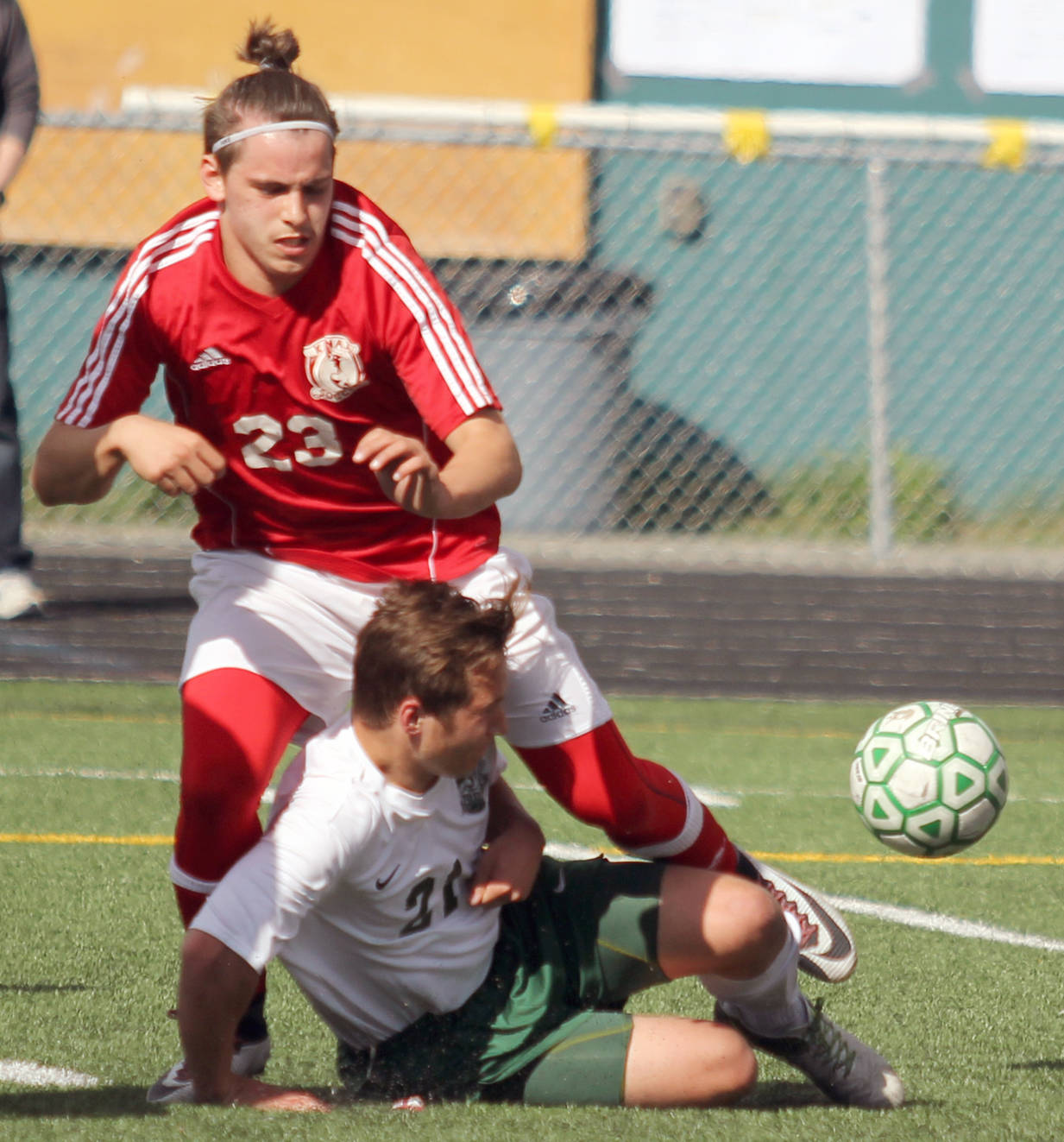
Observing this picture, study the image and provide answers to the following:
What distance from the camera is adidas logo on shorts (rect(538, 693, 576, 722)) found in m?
3.28

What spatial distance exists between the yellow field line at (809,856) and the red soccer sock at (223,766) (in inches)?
73.3

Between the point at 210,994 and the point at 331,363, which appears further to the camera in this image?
the point at 331,363

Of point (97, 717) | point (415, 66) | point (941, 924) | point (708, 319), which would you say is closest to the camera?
point (941, 924)

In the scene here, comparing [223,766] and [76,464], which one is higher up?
[76,464]

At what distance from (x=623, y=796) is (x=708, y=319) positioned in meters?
7.08

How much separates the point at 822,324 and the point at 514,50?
145 inches

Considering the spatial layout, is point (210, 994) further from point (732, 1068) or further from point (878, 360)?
point (878, 360)

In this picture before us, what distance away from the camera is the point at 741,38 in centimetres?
1266

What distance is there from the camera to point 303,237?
122 inches

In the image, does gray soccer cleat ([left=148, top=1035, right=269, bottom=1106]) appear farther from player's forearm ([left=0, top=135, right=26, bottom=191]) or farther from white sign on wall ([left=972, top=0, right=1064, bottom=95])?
white sign on wall ([left=972, top=0, right=1064, bottom=95])

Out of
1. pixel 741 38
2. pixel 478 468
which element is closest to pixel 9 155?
pixel 478 468

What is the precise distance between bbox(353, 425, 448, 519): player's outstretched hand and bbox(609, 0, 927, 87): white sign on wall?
1033cm

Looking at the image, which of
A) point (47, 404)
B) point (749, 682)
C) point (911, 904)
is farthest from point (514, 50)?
point (911, 904)

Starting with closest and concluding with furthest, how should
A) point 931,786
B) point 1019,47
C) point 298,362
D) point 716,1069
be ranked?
point 716,1069 → point 298,362 → point 931,786 → point 1019,47
